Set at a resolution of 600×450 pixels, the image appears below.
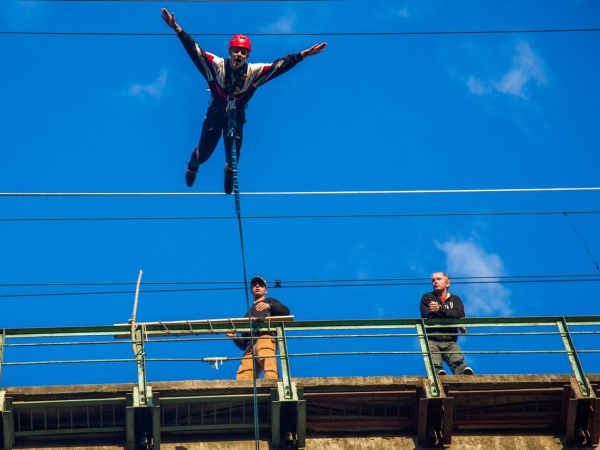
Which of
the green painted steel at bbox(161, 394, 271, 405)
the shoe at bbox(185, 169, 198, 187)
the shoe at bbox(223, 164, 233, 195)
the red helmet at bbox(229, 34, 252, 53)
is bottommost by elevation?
the green painted steel at bbox(161, 394, 271, 405)

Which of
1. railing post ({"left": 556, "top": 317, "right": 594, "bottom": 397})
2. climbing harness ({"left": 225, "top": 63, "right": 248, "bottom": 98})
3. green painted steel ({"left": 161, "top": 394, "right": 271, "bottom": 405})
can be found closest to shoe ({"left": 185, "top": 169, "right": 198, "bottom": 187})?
climbing harness ({"left": 225, "top": 63, "right": 248, "bottom": 98})

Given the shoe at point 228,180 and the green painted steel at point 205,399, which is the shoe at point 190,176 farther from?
the green painted steel at point 205,399

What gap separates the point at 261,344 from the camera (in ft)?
56.0

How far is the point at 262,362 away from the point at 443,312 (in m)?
2.70

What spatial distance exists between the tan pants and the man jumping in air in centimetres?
373

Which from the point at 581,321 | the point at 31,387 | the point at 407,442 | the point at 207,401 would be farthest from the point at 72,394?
the point at 581,321

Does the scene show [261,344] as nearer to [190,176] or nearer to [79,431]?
[79,431]

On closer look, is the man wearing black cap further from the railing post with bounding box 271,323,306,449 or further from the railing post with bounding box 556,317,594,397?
the railing post with bounding box 556,317,594,397

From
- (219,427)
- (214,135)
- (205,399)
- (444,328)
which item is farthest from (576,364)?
(214,135)

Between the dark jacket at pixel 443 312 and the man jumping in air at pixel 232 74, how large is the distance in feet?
13.7

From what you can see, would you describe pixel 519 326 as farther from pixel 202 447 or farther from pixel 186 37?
pixel 186 37

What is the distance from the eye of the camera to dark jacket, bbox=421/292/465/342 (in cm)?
1738

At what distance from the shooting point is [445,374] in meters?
16.7

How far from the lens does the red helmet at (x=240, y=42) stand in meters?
19.2
